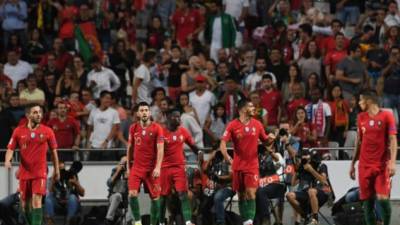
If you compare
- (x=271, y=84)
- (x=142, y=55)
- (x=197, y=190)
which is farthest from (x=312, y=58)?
(x=197, y=190)

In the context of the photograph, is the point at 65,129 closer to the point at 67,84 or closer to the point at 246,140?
the point at 67,84

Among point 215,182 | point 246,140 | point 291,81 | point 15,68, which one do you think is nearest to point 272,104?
point 291,81

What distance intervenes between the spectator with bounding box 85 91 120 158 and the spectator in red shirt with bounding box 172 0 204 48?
4213 millimetres

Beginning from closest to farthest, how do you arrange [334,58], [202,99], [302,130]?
[302,130], [202,99], [334,58]

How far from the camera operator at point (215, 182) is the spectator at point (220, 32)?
6767 millimetres

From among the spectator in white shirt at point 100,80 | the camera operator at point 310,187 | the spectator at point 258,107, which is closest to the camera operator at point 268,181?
the camera operator at point 310,187

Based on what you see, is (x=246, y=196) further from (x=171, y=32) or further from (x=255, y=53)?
(x=171, y=32)

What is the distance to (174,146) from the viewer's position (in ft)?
75.7

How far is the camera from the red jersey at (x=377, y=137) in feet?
68.6

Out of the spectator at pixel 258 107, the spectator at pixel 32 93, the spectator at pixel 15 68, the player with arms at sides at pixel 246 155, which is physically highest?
the spectator at pixel 15 68

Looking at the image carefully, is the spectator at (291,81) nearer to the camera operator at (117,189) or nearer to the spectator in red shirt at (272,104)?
the spectator in red shirt at (272,104)

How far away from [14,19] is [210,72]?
5.19 m

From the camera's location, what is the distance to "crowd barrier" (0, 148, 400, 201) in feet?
82.3

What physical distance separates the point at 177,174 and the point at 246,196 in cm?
125
